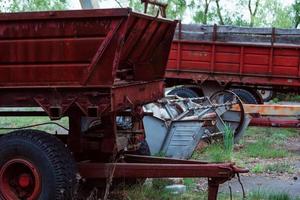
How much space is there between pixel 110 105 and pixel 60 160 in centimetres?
75

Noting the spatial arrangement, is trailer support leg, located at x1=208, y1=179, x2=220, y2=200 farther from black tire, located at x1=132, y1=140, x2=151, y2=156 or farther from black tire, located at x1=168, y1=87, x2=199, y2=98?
black tire, located at x1=168, y1=87, x2=199, y2=98

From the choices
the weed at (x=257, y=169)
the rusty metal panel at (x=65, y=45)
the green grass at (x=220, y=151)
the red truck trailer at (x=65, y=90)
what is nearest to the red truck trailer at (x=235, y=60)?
the green grass at (x=220, y=151)

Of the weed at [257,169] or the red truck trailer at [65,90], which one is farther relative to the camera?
the weed at [257,169]

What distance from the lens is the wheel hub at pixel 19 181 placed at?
18.4 feet

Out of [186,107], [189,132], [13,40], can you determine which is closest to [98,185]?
[13,40]

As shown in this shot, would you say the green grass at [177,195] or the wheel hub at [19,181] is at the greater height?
the wheel hub at [19,181]

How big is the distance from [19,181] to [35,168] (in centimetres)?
33

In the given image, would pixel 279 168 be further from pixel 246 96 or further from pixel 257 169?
pixel 246 96

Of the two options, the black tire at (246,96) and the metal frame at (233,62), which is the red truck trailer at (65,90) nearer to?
the metal frame at (233,62)

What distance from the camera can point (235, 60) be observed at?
14.0 metres

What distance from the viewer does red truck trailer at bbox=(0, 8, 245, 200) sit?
17.6 feet

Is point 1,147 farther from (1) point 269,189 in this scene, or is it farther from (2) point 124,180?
(1) point 269,189

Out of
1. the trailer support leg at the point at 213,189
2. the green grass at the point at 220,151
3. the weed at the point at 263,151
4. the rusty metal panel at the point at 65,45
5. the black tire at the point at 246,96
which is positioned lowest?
the weed at the point at 263,151

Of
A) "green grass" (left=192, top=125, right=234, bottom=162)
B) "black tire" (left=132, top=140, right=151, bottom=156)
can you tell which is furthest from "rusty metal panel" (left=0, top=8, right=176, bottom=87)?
"green grass" (left=192, top=125, right=234, bottom=162)
